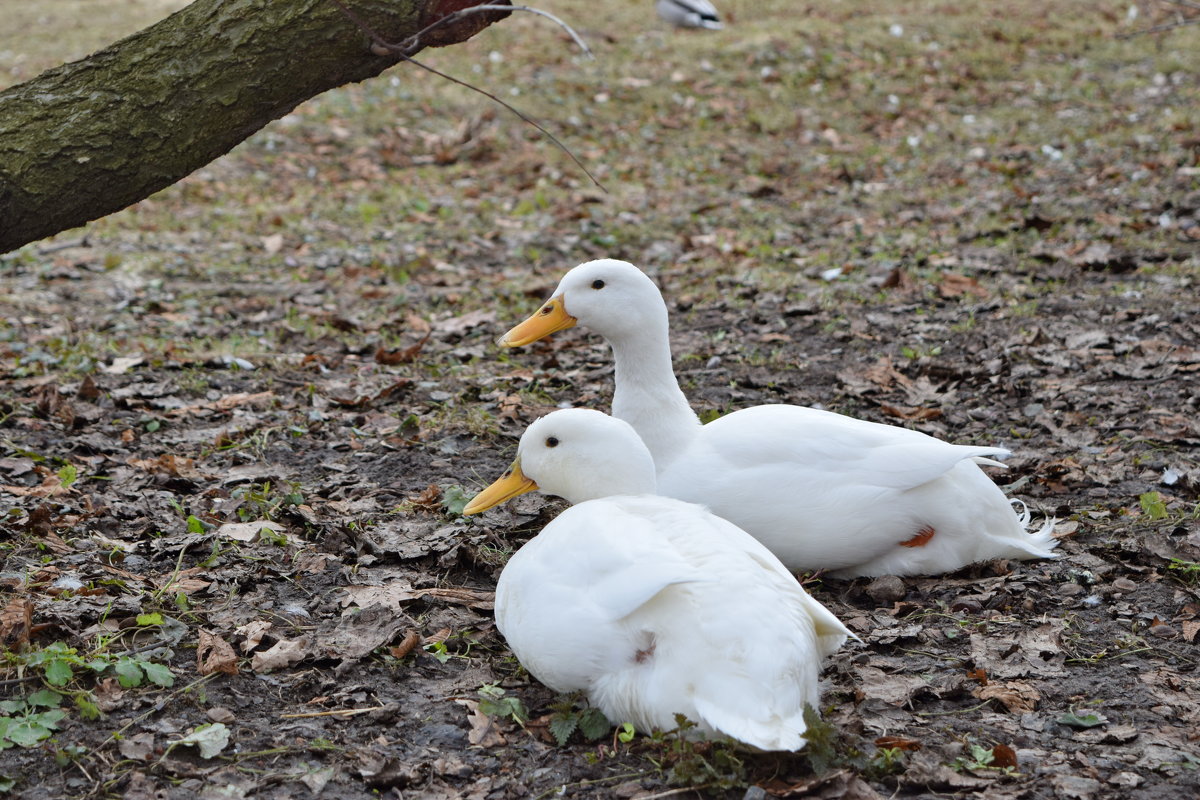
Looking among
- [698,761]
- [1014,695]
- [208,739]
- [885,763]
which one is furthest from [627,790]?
[1014,695]

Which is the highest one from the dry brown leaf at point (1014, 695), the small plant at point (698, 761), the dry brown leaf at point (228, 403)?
the small plant at point (698, 761)

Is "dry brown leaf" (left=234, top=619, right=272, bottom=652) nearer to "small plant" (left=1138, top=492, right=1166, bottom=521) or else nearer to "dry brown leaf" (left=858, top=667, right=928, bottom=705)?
"dry brown leaf" (left=858, top=667, right=928, bottom=705)

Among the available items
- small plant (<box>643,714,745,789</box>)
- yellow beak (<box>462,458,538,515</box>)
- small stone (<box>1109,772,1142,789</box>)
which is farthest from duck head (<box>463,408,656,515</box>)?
small stone (<box>1109,772,1142,789</box>)

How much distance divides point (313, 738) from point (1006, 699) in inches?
76.1

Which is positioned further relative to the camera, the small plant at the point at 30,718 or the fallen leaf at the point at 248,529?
the fallen leaf at the point at 248,529

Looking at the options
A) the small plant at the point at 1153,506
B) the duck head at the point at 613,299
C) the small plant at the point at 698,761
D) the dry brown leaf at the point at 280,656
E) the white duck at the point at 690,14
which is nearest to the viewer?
the small plant at the point at 698,761

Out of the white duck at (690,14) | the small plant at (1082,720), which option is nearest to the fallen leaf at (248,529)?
the small plant at (1082,720)

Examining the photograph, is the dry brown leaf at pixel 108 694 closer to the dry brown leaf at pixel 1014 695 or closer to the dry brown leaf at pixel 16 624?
the dry brown leaf at pixel 16 624

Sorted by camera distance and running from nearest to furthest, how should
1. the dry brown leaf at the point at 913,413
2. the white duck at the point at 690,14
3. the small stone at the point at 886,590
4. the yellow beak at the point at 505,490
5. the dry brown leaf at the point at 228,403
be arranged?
the yellow beak at the point at 505,490, the small stone at the point at 886,590, the dry brown leaf at the point at 913,413, the dry brown leaf at the point at 228,403, the white duck at the point at 690,14

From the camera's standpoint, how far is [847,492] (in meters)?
3.93

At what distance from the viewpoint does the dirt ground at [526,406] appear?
294cm

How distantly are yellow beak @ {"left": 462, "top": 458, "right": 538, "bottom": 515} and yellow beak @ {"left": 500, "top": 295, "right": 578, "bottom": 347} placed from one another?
0.82m

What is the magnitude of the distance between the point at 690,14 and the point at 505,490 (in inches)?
483

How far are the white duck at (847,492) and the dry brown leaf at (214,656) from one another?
1.61m
